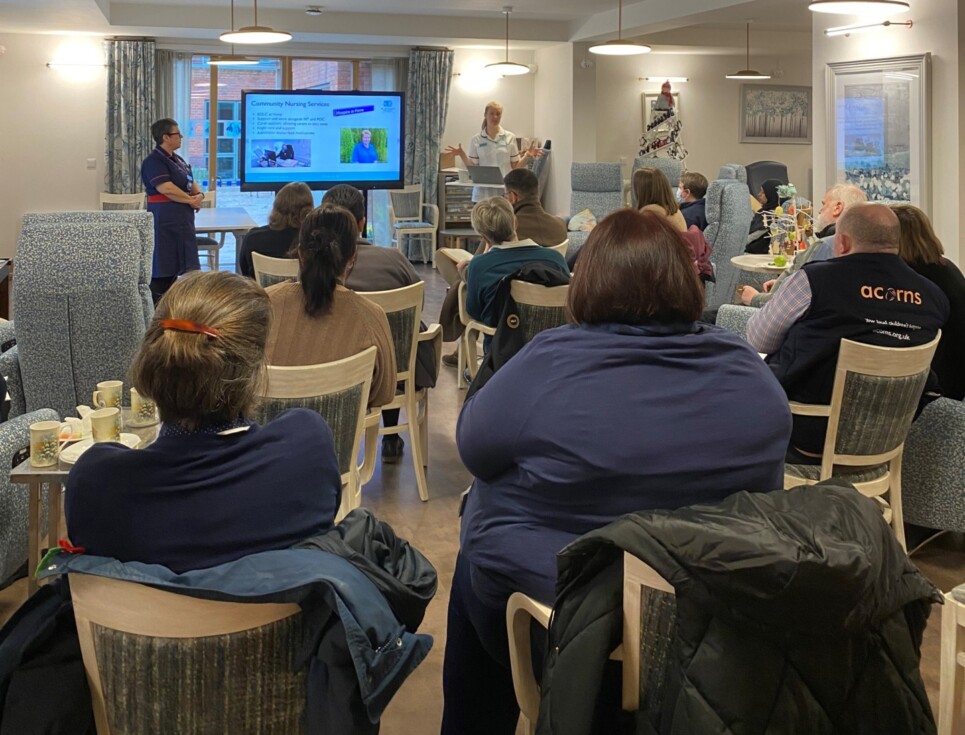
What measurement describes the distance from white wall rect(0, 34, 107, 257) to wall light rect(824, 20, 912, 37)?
25.1 ft

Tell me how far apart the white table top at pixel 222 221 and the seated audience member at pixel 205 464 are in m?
5.76

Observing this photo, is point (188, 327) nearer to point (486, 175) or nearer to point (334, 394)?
point (334, 394)

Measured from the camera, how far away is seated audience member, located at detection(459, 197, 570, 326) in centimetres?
475

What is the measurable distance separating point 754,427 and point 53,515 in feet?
6.10

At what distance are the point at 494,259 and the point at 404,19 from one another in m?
6.95

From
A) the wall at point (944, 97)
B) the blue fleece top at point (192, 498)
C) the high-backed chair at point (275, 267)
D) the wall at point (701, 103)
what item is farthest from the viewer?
the wall at point (701, 103)

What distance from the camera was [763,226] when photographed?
8672 mm

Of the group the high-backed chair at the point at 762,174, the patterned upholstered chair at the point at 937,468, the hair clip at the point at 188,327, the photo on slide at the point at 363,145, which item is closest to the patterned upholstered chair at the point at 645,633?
the hair clip at the point at 188,327

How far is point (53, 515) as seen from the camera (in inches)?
107

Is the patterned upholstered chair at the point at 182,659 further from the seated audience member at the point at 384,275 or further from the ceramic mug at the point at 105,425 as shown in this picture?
the seated audience member at the point at 384,275

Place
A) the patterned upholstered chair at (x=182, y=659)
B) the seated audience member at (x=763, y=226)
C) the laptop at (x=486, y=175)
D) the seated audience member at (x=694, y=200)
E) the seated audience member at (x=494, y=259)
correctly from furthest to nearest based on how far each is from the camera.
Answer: the laptop at (x=486, y=175) → the seated audience member at (x=763, y=226) → the seated audience member at (x=694, y=200) → the seated audience member at (x=494, y=259) → the patterned upholstered chair at (x=182, y=659)

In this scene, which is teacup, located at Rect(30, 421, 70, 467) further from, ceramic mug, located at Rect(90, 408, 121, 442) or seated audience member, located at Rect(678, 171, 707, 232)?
seated audience member, located at Rect(678, 171, 707, 232)

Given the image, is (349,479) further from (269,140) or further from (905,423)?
(269,140)

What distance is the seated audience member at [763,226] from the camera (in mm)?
8008
